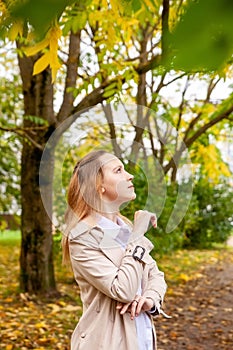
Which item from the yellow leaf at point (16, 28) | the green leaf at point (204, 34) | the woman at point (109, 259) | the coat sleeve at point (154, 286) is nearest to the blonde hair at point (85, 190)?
the woman at point (109, 259)

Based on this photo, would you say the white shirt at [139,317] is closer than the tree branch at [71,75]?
Yes

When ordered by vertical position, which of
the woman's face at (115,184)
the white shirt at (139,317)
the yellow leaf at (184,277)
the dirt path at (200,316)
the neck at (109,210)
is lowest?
the dirt path at (200,316)

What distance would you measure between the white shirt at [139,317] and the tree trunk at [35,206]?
447cm

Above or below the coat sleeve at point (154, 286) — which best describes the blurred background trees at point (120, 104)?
above

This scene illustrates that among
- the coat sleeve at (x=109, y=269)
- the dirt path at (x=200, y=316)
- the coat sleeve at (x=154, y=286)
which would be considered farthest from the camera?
the dirt path at (x=200, y=316)

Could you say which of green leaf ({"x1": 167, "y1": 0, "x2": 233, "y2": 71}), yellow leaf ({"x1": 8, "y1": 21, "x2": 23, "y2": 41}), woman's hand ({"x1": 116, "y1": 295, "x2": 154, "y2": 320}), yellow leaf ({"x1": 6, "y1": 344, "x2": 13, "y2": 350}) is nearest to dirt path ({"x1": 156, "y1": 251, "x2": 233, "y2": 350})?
yellow leaf ({"x1": 6, "y1": 344, "x2": 13, "y2": 350})

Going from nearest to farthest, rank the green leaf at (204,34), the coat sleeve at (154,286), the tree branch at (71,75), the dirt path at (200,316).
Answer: the green leaf at (204,34) → the coat sleeve at (154,286) → the dirt path at (200,316) → the tree branch at (71,75)

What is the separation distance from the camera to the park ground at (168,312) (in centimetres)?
529

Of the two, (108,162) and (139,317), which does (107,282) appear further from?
(108,162)

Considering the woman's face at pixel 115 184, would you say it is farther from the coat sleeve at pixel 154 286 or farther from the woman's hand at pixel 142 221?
the coat sleeve at pixel 154 286

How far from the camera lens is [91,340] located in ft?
7.52

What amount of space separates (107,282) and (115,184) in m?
0.34

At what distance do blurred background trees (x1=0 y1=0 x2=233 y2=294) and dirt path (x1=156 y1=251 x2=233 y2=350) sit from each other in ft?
2.31

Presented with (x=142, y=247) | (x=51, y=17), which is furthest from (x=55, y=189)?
(x=51, y=17)
